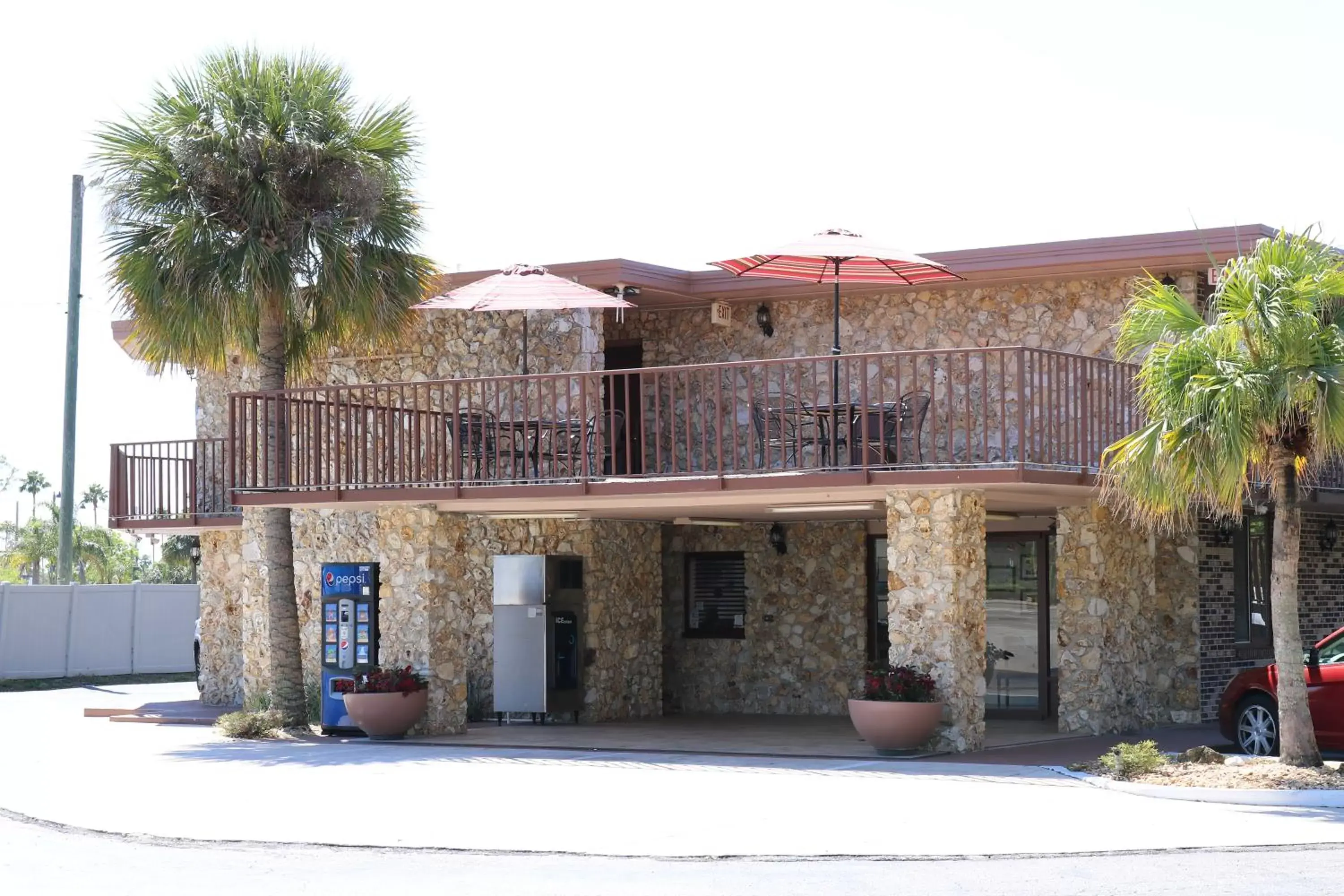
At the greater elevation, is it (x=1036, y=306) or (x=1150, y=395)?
(x=1036, y=306)

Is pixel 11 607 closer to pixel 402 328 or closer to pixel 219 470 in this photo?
pixel 219 470

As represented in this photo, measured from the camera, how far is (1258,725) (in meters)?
15.1

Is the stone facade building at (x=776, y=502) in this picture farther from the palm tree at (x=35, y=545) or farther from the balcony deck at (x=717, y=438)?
the palm tree at (x=35, y=545)

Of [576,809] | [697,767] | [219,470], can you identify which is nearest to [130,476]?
[219,470]

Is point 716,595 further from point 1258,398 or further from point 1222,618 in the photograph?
point 1258,398

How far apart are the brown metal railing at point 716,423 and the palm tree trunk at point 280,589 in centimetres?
64

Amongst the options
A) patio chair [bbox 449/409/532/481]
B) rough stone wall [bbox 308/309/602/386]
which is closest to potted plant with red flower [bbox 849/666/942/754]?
patio chair [bbox 449/409/532/481]

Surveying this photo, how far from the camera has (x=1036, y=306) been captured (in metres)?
19.4

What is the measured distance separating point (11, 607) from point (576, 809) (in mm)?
21858

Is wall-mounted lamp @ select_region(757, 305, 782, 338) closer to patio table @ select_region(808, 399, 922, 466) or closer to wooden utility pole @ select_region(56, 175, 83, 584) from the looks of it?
patio table @ select_region(808, 399, 922, 466)

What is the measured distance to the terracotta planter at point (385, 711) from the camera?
18.1m

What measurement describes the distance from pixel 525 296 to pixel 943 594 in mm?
5561

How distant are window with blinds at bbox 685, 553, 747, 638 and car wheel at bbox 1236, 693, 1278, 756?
321 inches

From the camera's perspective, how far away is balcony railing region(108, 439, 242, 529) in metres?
24.4
